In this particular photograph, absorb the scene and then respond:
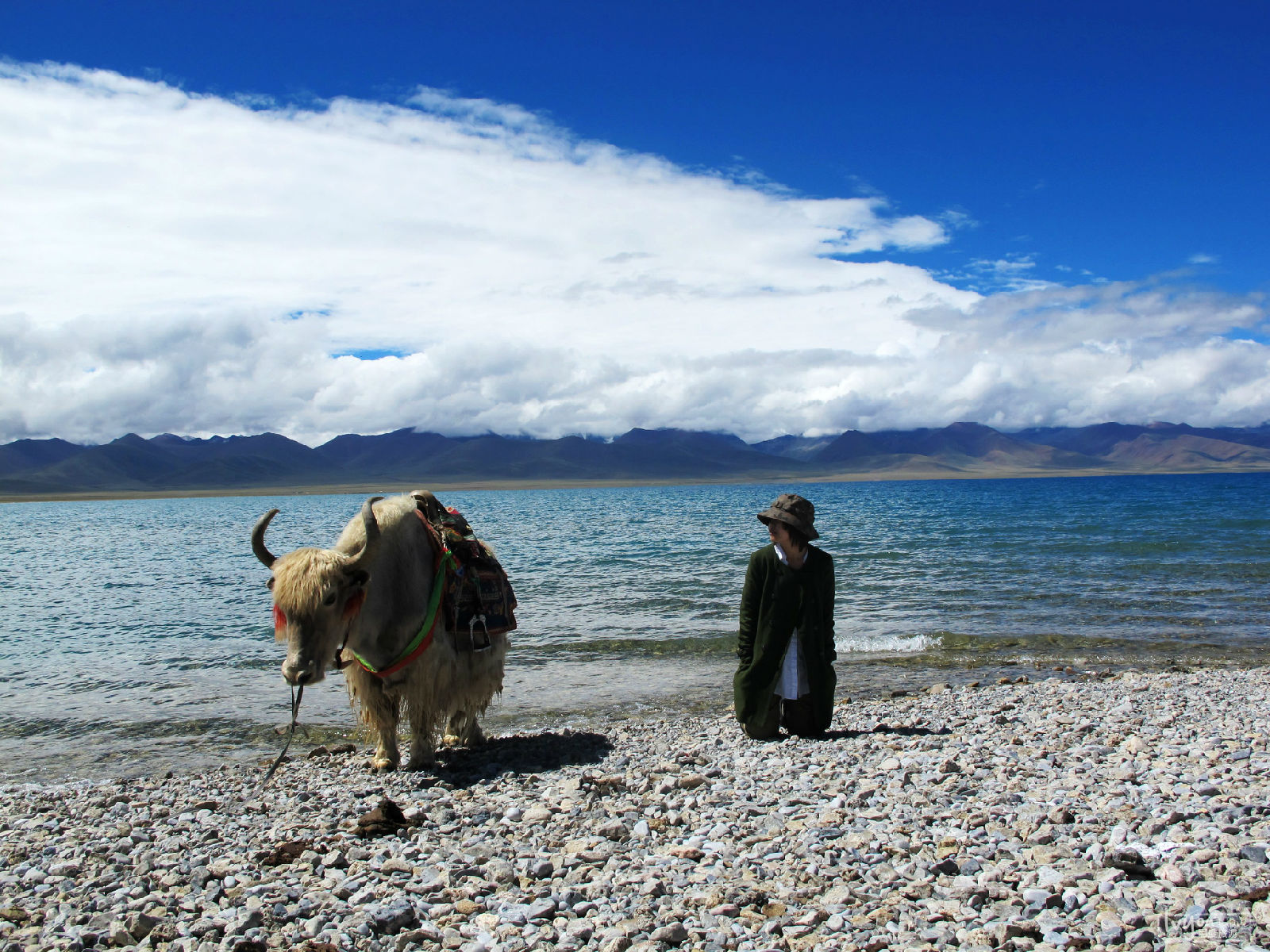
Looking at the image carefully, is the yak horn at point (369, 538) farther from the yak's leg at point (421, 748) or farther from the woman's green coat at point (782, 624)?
the woman's green coat at point (782, 624)

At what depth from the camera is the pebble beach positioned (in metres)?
3.26

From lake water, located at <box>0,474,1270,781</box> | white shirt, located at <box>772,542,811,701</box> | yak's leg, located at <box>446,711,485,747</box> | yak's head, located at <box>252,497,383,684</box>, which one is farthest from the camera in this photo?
lake water, located at <box>0,474,1270,781</box>

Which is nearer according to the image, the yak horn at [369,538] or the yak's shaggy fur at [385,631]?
the yak's shaggy fur at [385,631]

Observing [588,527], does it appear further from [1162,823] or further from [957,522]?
[1162,823]

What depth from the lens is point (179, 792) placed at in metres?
6.03

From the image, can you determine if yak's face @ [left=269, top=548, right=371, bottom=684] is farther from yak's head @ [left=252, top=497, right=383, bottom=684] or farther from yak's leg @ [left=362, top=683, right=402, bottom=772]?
yak's leg @ [left=362, top=683, right=402, bottom=772]

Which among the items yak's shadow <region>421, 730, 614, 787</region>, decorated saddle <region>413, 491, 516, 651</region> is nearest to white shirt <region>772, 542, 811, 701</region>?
yak's shadow <region>421, 730, 614, 787</region>

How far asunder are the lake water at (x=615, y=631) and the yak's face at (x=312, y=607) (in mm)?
3592

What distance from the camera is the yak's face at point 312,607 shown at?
496 centimetres

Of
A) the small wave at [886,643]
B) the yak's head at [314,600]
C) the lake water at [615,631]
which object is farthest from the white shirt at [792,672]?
the small wave at [886,643]

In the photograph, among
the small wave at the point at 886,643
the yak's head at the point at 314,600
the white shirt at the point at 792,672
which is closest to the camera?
the yak's head at the point at 314,600

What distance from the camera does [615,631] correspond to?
14.4m

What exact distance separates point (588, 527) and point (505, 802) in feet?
141

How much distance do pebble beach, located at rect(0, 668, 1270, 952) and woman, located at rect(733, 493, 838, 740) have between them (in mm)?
281
